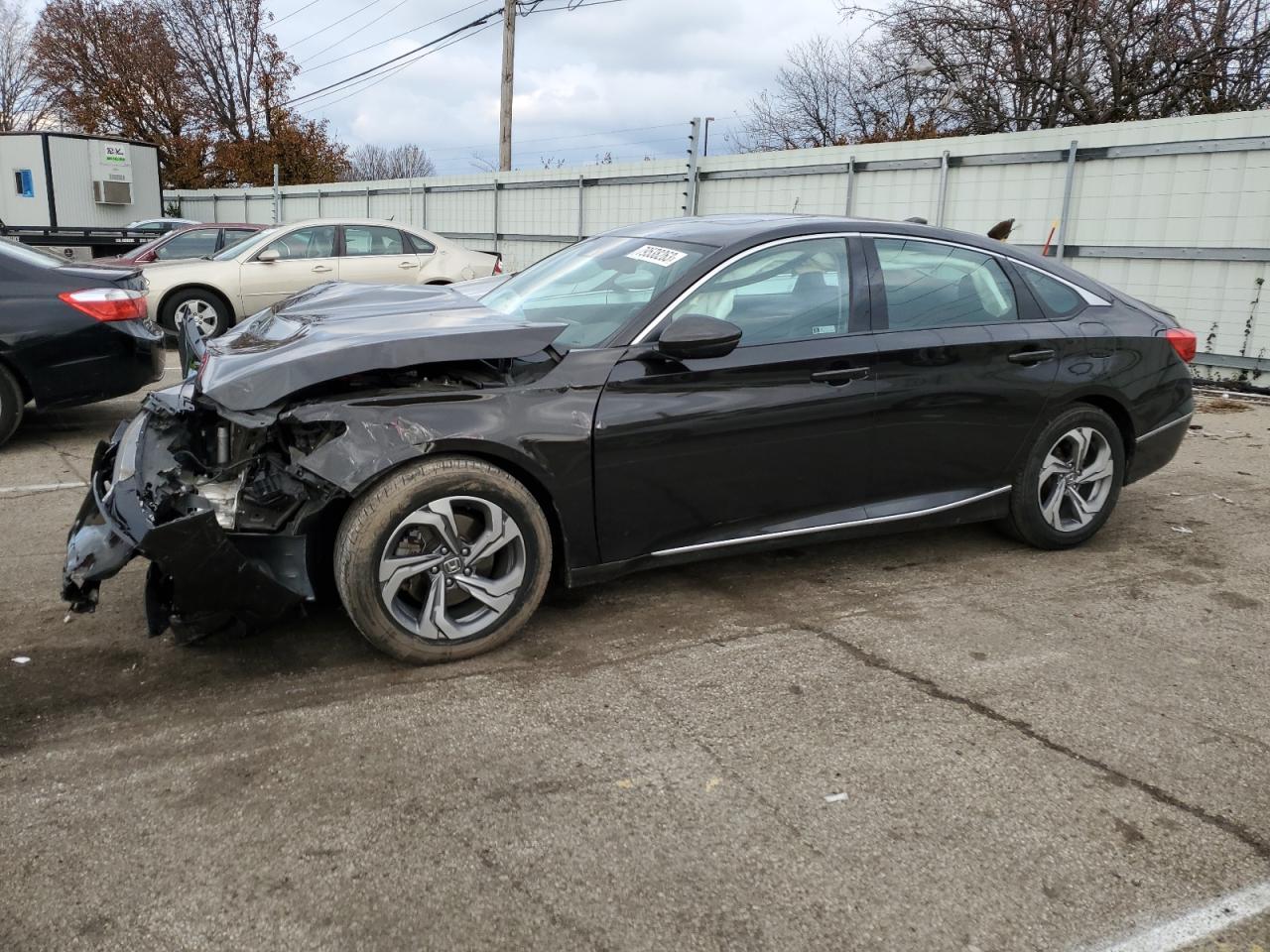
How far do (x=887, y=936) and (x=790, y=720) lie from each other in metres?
0.97

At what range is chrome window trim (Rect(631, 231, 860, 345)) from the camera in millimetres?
3760

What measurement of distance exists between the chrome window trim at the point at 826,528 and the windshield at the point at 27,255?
497 centimetres

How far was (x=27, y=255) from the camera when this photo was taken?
645 centimetres

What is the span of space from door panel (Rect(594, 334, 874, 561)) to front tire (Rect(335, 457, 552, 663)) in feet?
1.12

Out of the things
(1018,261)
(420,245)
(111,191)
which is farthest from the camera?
(111,191)

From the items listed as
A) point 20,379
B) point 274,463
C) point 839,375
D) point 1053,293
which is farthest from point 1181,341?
point 20,379

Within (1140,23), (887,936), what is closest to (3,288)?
(887,936)

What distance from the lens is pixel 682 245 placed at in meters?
4.16

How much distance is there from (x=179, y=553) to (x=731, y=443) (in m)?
1.96

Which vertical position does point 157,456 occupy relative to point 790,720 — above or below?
above

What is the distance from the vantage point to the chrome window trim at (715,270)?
12.3 feet

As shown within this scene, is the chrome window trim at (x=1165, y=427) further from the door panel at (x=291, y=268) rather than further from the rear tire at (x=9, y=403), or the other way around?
the door panel at (x=291, y=268)

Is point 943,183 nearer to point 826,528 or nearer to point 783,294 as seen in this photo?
point 783,294

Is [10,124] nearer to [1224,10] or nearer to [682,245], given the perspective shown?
[1224,10]
